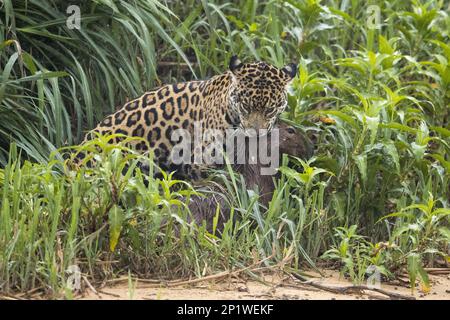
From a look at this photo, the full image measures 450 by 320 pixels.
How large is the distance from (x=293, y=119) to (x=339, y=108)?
2.16ft

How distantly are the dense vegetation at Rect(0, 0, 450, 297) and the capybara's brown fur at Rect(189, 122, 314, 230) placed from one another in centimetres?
10

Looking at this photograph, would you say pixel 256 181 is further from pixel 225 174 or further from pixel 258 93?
pixel 258 93

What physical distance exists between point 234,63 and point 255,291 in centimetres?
210

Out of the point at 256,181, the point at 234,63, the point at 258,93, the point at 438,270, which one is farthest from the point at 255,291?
the point at 234,63

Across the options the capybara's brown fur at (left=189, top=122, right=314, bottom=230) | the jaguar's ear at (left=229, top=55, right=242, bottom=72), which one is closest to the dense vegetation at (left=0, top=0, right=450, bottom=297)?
the capybara's brown fur at (left=189, top=122, right=314, bottom=230)

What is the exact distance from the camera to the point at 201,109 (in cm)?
759

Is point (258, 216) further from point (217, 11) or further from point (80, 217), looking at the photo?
point (217, 11)

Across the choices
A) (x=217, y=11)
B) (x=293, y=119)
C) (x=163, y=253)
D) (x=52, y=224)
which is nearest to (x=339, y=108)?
(x=293, y=119)

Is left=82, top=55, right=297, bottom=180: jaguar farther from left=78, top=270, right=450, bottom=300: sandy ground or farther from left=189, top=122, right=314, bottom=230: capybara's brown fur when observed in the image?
left=78, top=270, right=450, bottom=300: sandy ground

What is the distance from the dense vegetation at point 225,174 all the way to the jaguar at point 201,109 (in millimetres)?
199

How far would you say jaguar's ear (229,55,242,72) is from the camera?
23.9 feet

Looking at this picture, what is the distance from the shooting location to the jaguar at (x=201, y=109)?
721 centimetres

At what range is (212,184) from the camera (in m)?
6.96

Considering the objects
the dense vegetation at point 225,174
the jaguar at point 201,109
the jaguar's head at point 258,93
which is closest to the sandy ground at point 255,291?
the dense vegetation at point 225,174
